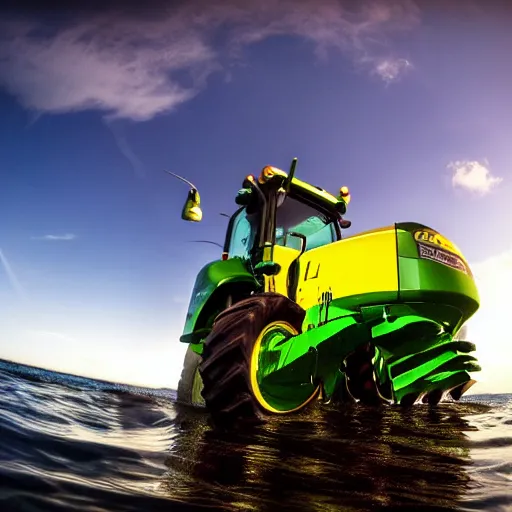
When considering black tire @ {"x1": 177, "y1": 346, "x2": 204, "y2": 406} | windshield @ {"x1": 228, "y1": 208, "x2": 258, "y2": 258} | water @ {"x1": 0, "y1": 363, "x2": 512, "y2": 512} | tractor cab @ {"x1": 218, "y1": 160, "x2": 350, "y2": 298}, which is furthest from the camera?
black tire @ {"x1": 177, "y1": 346, "x2": 204, "y2": 406}

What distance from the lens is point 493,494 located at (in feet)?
4.54

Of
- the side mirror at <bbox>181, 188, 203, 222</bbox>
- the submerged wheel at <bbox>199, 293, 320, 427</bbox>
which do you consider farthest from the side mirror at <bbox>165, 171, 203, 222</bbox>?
the submerged wheel at <bbox>199, 293, 320, 427</bbox>

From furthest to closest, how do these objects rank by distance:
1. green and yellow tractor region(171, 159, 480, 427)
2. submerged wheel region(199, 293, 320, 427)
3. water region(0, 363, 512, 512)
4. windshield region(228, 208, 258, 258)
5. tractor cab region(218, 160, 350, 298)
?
1. windshield region(228, 208, 258, 258)
2. tractor cab region(218, 160, 350, 298)
3. green and yellow tractor region(171, 159, 480, 427)
4. submerged wheel region(199, 293, 320, 427)
5. water region(0, 363, 512, 512)

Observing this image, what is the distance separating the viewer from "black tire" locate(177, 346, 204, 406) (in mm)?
5516

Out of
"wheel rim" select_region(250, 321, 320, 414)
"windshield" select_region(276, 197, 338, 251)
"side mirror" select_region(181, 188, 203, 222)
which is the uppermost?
"windshield" select_region(276, 197, 338, 251)

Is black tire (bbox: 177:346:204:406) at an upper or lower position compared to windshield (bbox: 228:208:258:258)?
lower

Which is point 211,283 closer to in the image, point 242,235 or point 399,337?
point 242,235

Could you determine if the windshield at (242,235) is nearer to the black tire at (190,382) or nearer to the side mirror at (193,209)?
the side mirror at (193,209)

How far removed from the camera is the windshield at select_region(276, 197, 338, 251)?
4.88 meters

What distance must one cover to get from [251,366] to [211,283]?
110cm

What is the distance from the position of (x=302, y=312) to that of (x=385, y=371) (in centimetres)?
104

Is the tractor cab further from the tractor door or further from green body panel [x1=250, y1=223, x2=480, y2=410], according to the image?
green body panel [x1=250, y1=223, x2=480, y2=410]

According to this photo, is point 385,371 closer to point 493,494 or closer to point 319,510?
point 493,494

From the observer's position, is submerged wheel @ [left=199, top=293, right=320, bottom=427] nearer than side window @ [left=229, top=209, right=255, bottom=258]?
Yes
